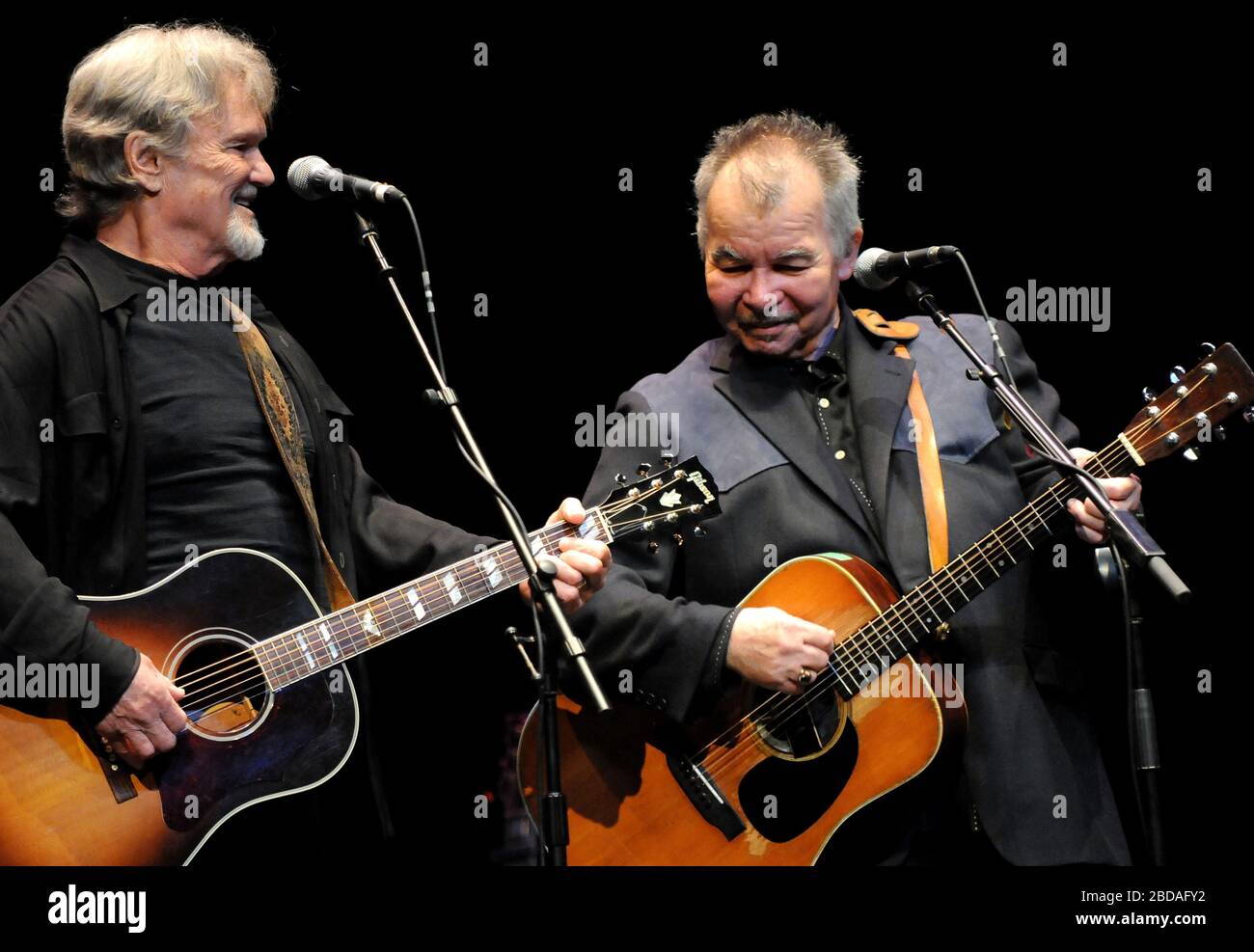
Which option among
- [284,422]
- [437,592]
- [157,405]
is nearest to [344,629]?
[437,592]

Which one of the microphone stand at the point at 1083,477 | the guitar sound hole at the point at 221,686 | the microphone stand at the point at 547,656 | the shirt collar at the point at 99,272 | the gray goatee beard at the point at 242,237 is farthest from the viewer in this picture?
the gray goatee beard at the point at 242,237

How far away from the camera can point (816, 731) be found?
3.46 meters

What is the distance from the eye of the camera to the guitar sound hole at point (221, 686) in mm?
3119

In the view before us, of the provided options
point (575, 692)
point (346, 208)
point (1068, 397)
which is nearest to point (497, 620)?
point (575, 692)

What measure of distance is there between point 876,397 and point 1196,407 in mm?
727

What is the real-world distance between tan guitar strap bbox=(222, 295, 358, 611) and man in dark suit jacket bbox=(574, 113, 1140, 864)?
22.6 inches

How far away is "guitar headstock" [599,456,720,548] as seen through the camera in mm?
3381

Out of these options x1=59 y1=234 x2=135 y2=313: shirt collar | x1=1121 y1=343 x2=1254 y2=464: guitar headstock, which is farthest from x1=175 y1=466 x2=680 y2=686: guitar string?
x1=1121 y1=343 x2=1254 y2=464: guitar headstock

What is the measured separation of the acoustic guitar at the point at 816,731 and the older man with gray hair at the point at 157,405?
506mm

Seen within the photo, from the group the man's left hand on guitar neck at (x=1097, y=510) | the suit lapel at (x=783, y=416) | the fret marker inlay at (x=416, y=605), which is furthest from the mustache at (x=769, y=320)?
the fret marker inlay at (x=416, y=605)

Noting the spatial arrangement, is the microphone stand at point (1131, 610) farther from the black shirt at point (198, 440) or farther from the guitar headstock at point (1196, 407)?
the black shirt at point (198, 440)

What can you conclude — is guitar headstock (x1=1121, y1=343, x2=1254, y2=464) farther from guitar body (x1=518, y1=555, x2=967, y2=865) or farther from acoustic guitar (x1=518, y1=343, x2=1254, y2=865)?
guitar body (x1=518, y1=555, x2=967, y2=865)

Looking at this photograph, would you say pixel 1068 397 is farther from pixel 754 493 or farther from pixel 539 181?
pixel 539 181

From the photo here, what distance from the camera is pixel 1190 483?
413 cm
